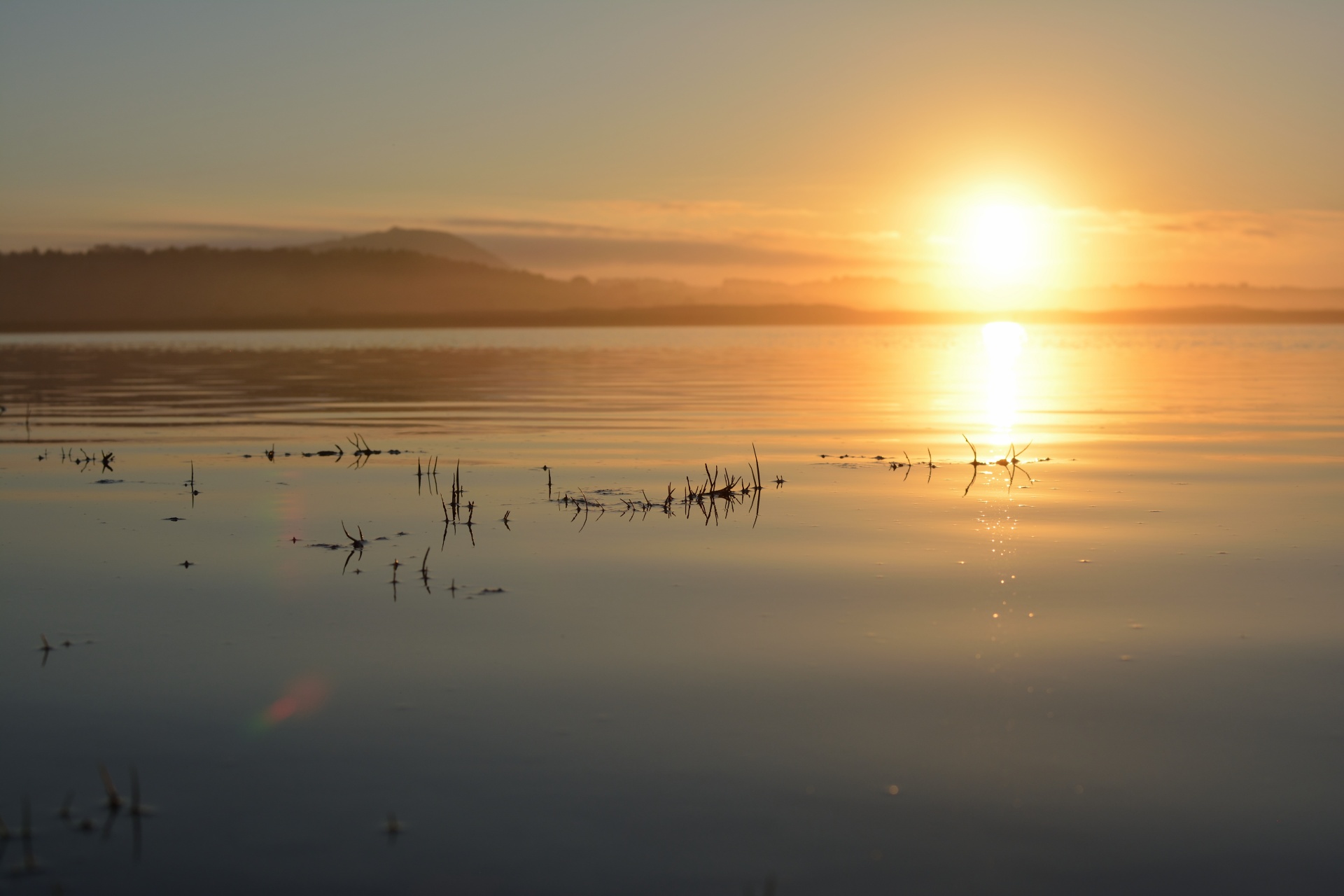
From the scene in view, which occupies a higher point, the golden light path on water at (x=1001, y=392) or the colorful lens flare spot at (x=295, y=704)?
the golden light path on water at (x=1001, y=392)

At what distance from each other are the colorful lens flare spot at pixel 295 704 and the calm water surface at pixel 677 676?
0.08ft

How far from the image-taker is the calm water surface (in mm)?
4957

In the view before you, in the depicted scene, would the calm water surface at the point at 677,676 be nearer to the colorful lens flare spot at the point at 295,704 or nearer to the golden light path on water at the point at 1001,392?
the colorful lens flare spot at the point at 295,704

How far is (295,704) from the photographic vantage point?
671cm

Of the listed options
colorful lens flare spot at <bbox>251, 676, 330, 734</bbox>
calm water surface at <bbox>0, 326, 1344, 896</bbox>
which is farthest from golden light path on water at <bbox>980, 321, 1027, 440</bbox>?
colorful lens flare spot at <bbox>251, 676, 330, 734</bbox>

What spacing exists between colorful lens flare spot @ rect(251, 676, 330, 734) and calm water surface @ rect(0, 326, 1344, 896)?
0.08 ft

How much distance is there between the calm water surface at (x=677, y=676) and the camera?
496cm

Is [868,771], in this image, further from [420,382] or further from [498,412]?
[420,382]

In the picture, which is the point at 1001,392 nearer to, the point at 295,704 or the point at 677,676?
the point at 677,676

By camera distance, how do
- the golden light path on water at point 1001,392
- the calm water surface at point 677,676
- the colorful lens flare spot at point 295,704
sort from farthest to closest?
the golden light path on water at point 1001,392 < the colorful lens flare spot at point 295,704 < the calm water surface at point 677,676

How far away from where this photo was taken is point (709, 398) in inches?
1232

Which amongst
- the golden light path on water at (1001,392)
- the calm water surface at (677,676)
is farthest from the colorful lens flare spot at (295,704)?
the golden light path on water at (1001,392)

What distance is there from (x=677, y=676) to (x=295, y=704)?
226 cm

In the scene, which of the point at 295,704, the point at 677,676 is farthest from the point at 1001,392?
the point at 295,704
